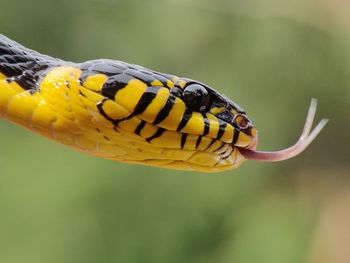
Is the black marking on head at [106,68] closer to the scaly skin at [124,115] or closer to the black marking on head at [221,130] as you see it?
the scaly skin at [124,115]

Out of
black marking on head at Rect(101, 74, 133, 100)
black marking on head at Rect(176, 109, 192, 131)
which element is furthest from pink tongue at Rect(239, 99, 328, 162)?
black marking on head at Rect(101, 74, 133, 100)

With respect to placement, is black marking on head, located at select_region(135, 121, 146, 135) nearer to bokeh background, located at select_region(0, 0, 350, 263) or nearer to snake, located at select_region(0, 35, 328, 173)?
snake, located at select_region(0, 35, 328, 173)

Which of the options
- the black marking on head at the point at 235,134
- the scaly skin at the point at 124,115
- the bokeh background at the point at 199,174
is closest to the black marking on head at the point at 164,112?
the scaly skin at the point at 124,115

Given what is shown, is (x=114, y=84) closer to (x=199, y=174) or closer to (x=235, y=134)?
(x=235, y=134)

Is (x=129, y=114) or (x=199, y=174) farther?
(x=199, y=174)

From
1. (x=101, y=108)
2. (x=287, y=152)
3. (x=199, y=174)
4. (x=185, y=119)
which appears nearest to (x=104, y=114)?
(x=101, y=108)

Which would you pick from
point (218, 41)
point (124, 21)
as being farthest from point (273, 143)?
point (124, 21)
